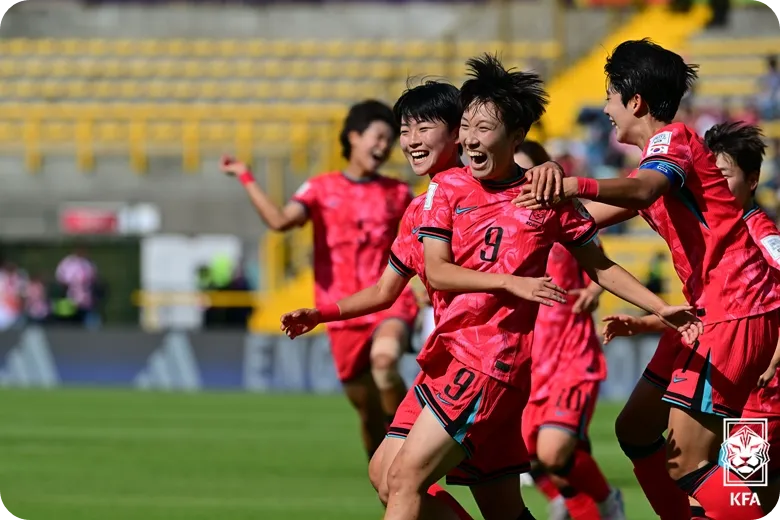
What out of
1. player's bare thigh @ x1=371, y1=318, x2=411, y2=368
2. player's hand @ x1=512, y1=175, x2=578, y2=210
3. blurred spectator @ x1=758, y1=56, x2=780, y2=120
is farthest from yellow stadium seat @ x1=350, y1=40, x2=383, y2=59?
player's hand @ x1=512, y1=175, x2=578, y2=210

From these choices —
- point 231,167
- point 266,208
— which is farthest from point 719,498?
point 231,167

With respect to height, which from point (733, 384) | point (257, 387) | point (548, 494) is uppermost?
point (733, 384)

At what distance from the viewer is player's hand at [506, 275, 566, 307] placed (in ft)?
17.7

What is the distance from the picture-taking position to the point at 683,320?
575 centimetres

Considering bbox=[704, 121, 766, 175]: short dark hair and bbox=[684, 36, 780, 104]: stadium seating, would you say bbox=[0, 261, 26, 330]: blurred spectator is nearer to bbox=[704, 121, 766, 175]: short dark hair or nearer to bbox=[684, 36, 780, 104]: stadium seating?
bbox=[684, 36, 780, 104]: stadium seating

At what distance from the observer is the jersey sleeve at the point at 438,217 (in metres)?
5.83

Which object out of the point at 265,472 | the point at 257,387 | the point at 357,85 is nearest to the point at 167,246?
the point at 357,85

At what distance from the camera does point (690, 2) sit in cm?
2864

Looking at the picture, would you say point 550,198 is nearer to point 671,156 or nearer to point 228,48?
point 671,156

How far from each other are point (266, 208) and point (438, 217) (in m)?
3.74

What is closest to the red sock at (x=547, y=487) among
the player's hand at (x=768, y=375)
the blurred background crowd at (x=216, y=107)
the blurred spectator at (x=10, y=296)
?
the player's hand at (x=768, y=375)

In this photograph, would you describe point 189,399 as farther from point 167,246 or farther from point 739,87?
point 739,87

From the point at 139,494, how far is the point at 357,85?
2172 cm

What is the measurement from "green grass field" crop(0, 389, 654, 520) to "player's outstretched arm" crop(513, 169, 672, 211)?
11.0 ft
